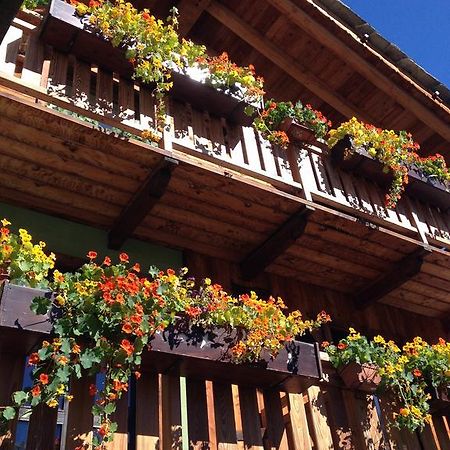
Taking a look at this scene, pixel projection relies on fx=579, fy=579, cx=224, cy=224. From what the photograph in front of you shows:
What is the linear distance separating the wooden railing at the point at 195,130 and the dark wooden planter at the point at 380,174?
0.43ft

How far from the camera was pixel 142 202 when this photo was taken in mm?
6051

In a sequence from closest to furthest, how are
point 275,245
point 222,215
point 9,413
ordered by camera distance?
point 9,413 → point 222,215 → point 275,245

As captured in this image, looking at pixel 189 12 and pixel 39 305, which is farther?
pixel 189 12

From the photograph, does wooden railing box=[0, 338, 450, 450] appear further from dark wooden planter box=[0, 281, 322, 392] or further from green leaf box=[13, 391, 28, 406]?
green leaf box=[13, 391, 28, 406]

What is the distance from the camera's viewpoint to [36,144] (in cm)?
551

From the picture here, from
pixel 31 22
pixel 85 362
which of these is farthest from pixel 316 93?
pixel 85 362

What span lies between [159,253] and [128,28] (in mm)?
2540

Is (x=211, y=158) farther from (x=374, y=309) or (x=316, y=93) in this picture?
(x=316, y=93)

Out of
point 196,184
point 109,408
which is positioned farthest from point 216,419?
point 196,184

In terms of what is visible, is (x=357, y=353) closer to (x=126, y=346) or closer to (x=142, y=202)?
(x=126, y=346)

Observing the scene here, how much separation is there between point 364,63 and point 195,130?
470 cm

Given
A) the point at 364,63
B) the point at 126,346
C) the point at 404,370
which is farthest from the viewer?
the point at 364,63

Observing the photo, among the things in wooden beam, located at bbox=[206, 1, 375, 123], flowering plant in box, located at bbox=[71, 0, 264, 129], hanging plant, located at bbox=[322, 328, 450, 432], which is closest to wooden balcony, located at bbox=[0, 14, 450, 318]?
flowering plant in box, located at bbox=[71, 0, 264, 129]

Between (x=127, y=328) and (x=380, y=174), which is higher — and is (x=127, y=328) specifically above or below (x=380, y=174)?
below
